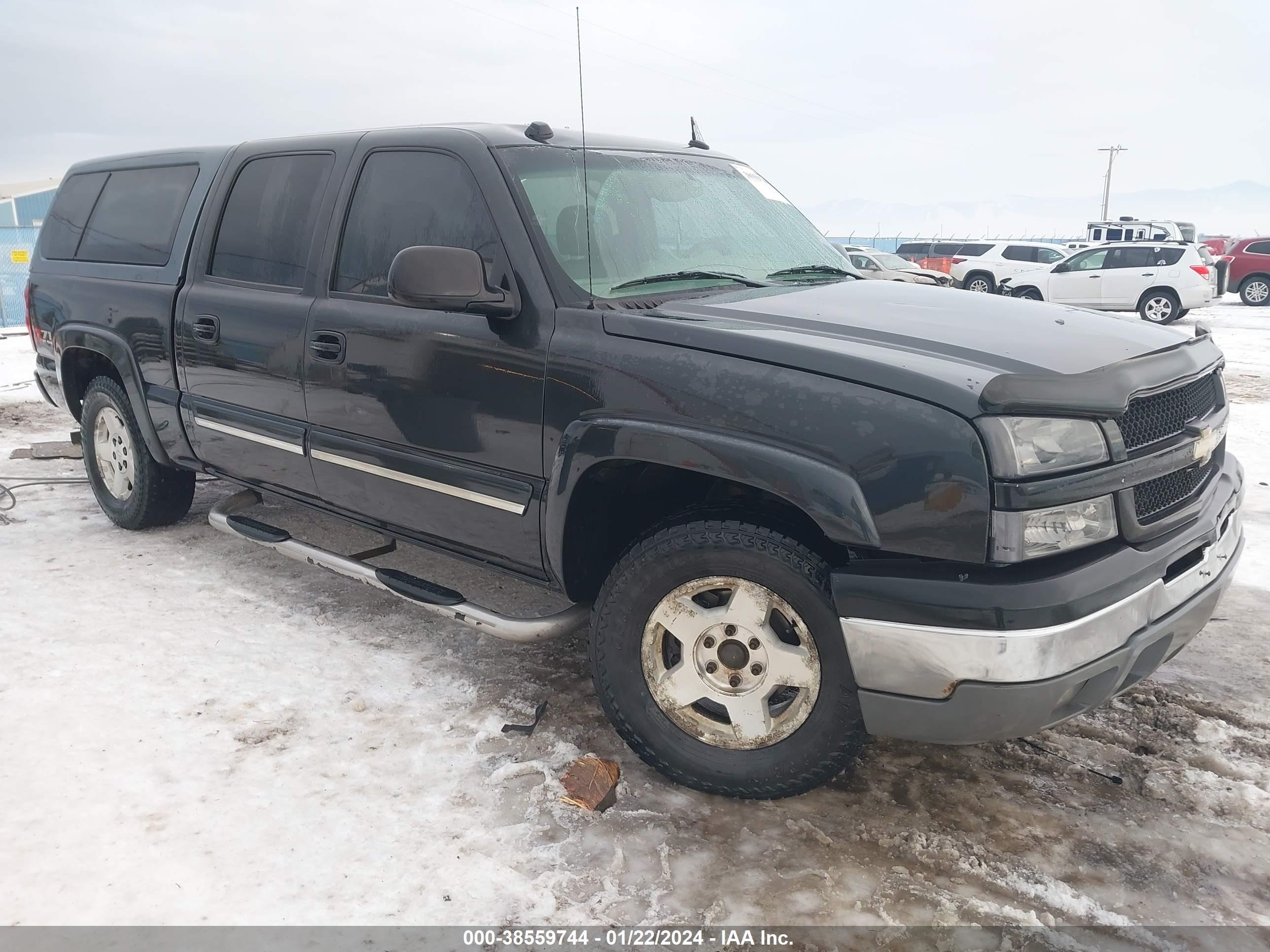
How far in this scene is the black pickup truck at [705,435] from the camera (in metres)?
2.27

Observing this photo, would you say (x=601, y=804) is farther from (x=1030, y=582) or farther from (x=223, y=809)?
(x=1030, y=582)

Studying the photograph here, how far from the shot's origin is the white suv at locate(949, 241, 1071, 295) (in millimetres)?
22922

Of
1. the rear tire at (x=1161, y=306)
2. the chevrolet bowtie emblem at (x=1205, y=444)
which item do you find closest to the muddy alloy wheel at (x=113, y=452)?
the chevrolet bowtie emblem at (x=1205, y=444)

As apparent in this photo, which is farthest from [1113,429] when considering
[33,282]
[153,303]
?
[33,282]

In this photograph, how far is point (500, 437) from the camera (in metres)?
3.04

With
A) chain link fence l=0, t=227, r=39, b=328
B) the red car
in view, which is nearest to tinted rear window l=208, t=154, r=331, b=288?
chain link fence l=0, t=227, r=39, b=328

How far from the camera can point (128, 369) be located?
4605mm

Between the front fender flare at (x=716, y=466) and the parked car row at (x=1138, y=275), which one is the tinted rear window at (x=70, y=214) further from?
the parked car row at (x=1138, y=275)

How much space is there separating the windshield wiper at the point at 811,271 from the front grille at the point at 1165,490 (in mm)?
1449

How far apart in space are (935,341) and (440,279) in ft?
4.57

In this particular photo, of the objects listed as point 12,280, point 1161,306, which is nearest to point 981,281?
point 1161,306

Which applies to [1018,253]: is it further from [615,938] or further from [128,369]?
[615,938]

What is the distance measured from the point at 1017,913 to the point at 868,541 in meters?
0.99

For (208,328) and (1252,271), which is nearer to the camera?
(208,328)
